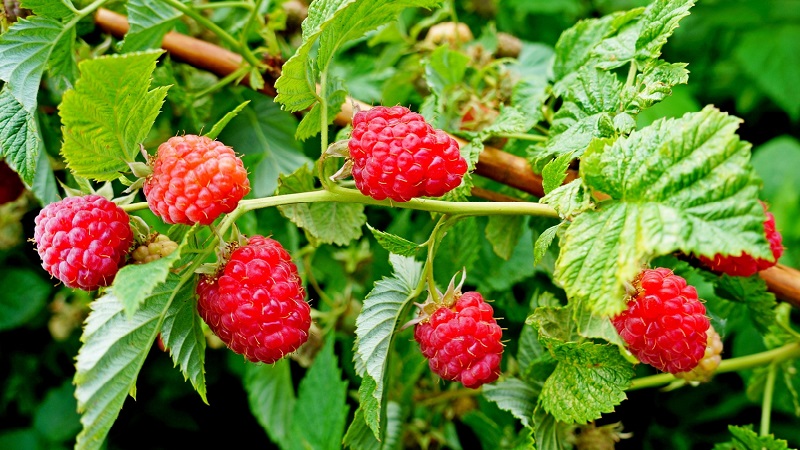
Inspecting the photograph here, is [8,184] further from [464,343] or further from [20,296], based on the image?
[464,343]

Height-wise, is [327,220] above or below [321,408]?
above

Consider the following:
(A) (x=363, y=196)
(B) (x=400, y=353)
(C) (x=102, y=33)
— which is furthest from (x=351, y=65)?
(A) (x=363, y=196)

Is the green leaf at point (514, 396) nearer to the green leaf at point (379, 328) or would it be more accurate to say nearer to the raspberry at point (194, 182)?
the green leaf at point (379, 328)

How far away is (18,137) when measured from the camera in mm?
900

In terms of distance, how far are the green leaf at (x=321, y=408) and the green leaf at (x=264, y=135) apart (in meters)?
0.31

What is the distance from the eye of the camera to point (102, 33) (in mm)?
1203

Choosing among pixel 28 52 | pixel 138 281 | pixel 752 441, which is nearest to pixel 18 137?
pixel 28 52

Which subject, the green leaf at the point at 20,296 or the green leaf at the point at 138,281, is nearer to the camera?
the green leaf at the point at 138,281

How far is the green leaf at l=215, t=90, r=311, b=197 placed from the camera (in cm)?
122

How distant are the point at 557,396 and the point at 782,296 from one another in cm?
36

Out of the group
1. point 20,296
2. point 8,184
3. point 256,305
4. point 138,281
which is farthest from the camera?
point 20,296

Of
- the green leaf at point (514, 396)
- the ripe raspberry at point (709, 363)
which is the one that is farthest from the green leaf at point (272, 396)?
the ripe raspberry at point (709, 363)

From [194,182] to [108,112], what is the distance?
11 cm

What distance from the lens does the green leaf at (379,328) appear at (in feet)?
2.54
